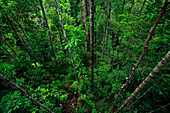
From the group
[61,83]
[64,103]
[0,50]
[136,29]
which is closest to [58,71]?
[61,83]

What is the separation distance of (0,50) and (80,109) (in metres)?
8.24

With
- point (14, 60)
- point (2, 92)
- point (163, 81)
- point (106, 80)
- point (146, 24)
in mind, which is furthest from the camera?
point (14, 60)

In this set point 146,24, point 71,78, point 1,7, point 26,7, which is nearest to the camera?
point 146,24

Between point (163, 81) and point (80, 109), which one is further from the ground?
point (163, 81)

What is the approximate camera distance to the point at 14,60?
6250 mm

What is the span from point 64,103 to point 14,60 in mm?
6068

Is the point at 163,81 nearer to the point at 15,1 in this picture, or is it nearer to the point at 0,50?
the point at 15,1

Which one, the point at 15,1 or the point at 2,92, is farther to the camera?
the point at 15,1

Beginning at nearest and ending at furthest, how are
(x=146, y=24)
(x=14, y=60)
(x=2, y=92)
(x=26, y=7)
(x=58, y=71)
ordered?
(x=146, y=24) < (x=2, y=92) < (x=26, y=7) < (x=14, y=60) < (x=58, y=71)

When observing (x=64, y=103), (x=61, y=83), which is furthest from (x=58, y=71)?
(x=64, y=103)

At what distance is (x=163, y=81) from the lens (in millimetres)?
3070

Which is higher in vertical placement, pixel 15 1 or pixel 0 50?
pixel 15 1

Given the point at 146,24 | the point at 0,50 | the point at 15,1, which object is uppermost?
the point at 15,1

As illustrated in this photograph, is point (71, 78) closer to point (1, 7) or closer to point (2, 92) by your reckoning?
point (2, 92)
